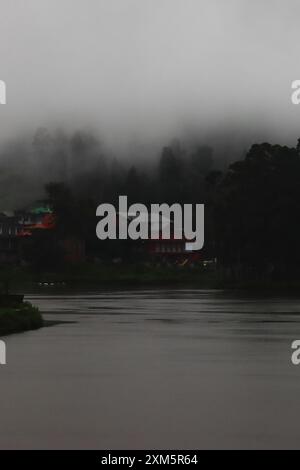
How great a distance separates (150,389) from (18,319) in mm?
25740

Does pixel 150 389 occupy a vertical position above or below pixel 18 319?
below

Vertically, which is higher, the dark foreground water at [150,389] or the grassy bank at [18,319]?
the grassy bank at [18,319]

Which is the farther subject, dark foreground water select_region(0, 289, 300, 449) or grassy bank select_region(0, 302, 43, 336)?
grassy bank select_region(0, 302, 43, 336)

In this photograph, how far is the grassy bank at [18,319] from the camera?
53688 millimetres

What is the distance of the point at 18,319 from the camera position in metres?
55.6

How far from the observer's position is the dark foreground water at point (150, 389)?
23.7 m

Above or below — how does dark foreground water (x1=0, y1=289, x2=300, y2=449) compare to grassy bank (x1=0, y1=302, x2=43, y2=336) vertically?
below

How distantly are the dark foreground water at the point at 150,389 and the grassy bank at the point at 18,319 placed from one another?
3.60ft

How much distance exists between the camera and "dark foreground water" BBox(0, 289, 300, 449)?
23.7 m

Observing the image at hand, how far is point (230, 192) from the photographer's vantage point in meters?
164

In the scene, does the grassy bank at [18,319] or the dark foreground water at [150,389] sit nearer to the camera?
the dark foreground water at [150,389]

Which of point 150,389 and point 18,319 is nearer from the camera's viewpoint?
point 150,389

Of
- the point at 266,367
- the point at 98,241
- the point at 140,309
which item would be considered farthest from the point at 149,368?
the point at 98,241

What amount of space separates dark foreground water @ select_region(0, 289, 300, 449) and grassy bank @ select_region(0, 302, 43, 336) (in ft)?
3.60
